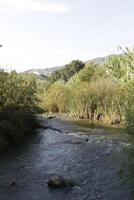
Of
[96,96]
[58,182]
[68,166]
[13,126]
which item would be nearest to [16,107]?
[13,126]

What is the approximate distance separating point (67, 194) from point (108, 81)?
42414 mm

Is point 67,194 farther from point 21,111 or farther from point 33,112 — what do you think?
point 33,112

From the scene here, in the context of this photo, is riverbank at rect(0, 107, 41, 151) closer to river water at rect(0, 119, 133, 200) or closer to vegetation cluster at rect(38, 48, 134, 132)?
river water at rect(0, 119, 133, 200)

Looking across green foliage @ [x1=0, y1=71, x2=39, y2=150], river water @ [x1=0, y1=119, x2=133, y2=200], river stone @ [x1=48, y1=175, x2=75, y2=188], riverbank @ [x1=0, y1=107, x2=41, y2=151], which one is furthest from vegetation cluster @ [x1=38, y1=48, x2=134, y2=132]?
river stone @ [x1=48, y1=175, x2=75, y2=188]

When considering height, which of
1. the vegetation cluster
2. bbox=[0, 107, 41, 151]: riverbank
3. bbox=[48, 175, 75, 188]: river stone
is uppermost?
the vegetation cluster

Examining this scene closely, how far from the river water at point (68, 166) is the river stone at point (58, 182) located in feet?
1.29

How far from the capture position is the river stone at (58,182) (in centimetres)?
2494

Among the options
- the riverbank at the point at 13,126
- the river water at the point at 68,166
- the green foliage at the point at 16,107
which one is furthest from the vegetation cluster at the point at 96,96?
the riverbank at the point at 13,126

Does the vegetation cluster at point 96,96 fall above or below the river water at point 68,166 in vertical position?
above

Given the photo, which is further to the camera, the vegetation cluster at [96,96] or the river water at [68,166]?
the vegetation cluster at [96,96]

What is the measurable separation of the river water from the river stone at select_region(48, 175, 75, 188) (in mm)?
395

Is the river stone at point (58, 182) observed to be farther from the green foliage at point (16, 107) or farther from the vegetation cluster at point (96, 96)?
the vegetation cluster at point (96, 96)

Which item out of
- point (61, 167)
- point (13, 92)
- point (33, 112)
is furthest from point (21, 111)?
point (61, 167)

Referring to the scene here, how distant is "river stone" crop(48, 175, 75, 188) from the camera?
A: 982 inches
